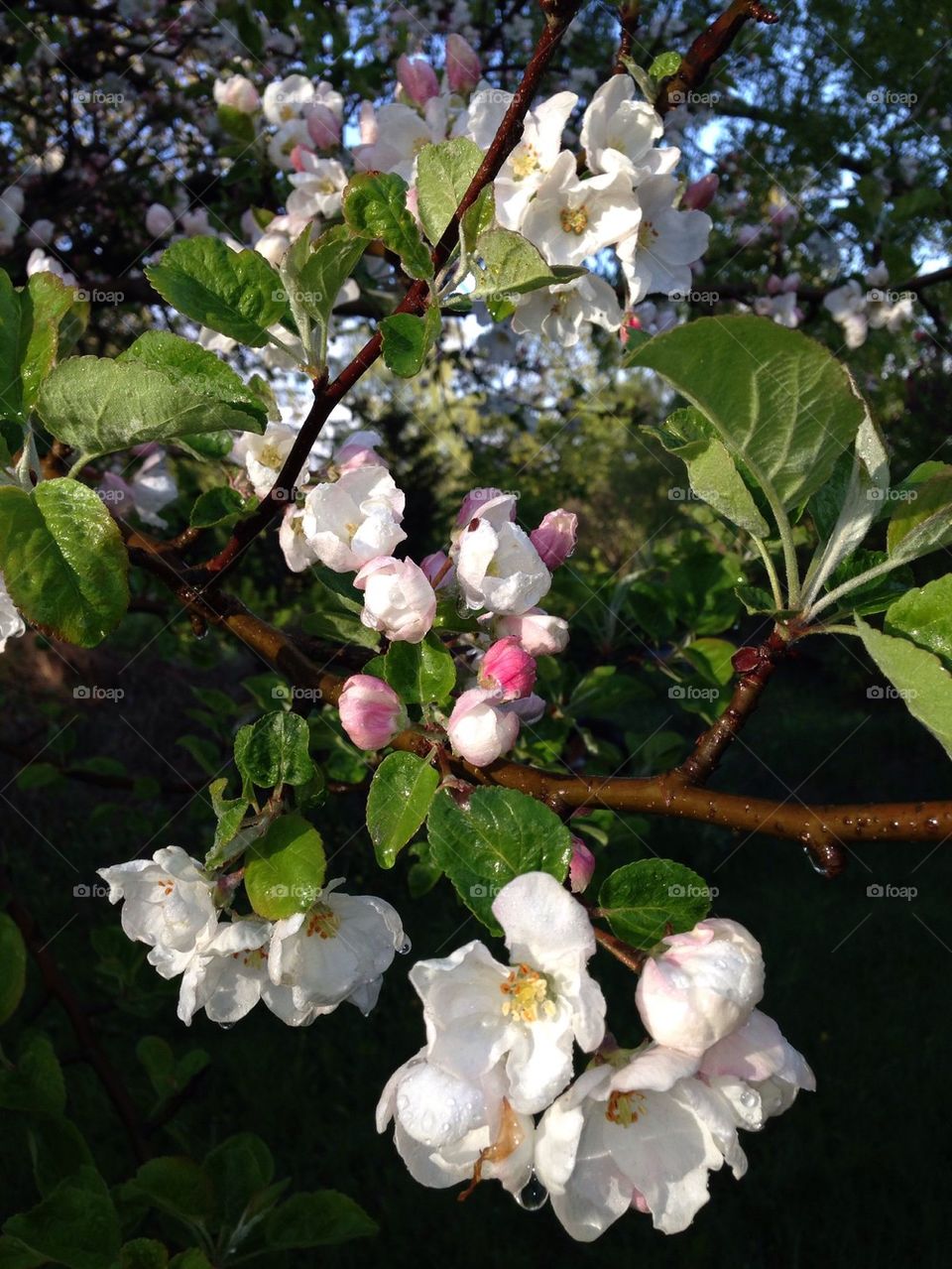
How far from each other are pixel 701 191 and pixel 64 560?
109cm

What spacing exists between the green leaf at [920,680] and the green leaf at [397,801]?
348 mm

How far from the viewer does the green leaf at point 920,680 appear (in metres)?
0.66

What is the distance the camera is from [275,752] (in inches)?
Result: 34.6

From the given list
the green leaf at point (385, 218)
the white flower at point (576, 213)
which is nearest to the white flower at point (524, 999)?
the green leaf at point (385, 218)

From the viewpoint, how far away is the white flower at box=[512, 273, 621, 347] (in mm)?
1190

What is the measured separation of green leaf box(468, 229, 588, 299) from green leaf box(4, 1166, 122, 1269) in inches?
40.1

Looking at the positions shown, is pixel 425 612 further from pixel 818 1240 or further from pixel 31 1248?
pixel 818 1240

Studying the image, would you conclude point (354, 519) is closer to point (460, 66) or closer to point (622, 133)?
point (622, 133)

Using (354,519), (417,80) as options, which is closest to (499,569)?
(354,519)

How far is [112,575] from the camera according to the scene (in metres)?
0.83

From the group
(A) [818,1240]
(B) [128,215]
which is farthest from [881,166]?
(A) [818,1240]

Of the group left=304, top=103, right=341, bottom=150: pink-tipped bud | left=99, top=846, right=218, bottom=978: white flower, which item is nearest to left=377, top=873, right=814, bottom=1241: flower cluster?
left=99, top=846, right=218, bottom=978: white flower

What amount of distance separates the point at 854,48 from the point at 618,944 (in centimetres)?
521

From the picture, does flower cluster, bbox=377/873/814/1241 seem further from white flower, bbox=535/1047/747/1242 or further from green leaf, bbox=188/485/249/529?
green leaf, bbox=188/485/249/529
